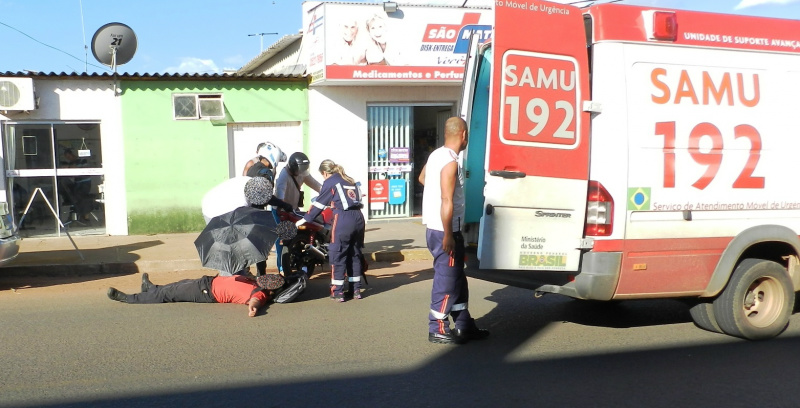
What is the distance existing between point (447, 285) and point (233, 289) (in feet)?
8.73

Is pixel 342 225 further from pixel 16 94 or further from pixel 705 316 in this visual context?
pixel 16 94

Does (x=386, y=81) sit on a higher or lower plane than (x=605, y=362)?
higher

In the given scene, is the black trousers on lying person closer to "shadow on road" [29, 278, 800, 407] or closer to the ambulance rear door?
"shadow on road" [29, 278, 800, 407]

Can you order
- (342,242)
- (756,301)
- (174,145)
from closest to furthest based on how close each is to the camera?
(756,301), (342,242), (174,145)

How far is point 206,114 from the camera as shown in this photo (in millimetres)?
13180

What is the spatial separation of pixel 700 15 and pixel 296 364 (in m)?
4.31

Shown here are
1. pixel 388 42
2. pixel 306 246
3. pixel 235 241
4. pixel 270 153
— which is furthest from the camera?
pixel 388 42

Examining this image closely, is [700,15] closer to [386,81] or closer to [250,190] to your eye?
[250,190]

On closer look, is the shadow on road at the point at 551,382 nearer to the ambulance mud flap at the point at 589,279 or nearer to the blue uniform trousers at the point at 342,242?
the ambulance mud flap at the point at 589,279

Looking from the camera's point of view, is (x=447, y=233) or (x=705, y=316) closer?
(x=447, y=233)

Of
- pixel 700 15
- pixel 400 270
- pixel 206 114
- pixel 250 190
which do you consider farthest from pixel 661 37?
pixel 206 114

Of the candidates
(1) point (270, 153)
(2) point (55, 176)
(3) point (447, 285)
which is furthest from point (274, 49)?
(3) point (447, 285)

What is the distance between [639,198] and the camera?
18.5 feet

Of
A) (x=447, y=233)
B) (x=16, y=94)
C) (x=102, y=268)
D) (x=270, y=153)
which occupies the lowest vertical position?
(x=102, y=268)
